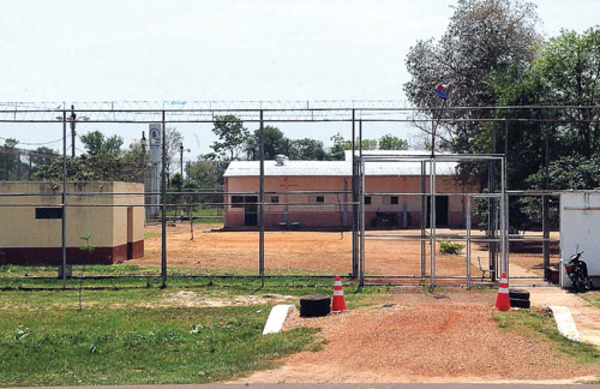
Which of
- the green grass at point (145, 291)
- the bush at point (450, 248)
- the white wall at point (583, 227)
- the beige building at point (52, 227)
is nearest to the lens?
the green grass at point (145, 291)

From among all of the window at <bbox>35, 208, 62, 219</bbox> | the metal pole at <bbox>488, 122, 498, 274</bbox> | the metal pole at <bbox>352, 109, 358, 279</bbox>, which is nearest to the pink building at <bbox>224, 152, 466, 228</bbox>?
A: the window at <bbox>35, 208, 62, 219</bbox>

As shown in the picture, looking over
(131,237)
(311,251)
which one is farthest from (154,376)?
(311,251)

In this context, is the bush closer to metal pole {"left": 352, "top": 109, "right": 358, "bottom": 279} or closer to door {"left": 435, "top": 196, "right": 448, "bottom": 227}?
metal pole {"left": 352, "top": 109, "right": 358, "bottom": 279}

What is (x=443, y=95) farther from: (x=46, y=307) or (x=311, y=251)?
(x=311, y=251)

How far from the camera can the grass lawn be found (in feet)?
34.3

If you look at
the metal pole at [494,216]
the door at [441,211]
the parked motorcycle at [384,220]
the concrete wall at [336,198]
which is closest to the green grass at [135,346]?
the metal pole at [494,216]

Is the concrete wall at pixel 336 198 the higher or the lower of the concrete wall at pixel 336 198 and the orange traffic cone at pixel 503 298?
the higher

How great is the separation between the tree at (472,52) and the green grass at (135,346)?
2671 centimetres

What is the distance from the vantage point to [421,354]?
420 inches

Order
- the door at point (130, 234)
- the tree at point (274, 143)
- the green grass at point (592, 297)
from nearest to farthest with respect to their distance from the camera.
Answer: the green grass at point (592, 297) < the door at point (130, 234) < the tree at point (274, 143)

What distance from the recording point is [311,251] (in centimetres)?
2969

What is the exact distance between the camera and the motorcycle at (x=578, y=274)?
17.2 metres

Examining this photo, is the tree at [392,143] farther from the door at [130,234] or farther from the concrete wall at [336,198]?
the door at [130,234]

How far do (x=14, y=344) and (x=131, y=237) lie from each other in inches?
558
